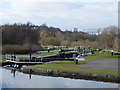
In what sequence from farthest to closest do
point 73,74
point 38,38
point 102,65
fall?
point 38,38 < point 102,65 < point 73,74

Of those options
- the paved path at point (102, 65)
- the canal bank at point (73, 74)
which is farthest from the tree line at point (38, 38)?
the paved path at point (102, 65)

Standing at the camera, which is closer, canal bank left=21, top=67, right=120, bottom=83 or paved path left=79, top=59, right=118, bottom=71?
canal bank left=21, top=67, right=120, bottom=83

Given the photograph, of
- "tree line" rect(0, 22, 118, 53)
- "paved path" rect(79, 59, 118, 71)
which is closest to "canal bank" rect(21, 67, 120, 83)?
A: "paved path" rect(79, 59, 118, 71)

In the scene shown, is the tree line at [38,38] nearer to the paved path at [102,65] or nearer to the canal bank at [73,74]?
the canal bank at [73,74]

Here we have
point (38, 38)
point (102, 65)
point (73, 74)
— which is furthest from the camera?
point (38, 38)

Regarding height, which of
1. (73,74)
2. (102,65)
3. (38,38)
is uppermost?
(38,38)

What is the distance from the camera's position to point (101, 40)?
5891 cm

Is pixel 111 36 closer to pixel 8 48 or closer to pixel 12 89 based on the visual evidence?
pixel 8 48

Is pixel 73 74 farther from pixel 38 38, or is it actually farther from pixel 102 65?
pixel 38 38

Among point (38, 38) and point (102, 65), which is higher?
point (38, 38)

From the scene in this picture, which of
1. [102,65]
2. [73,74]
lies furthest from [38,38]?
[73,74]

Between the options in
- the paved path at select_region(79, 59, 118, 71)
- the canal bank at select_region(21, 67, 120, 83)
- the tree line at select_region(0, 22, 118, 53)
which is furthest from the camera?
the tree line at select_region(0, 22, 118, 53)

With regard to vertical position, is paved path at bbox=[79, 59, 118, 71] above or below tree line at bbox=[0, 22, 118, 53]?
below

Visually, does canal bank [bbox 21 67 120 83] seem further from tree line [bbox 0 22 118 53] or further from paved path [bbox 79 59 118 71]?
tree line [bbox 0 22 118 53]
